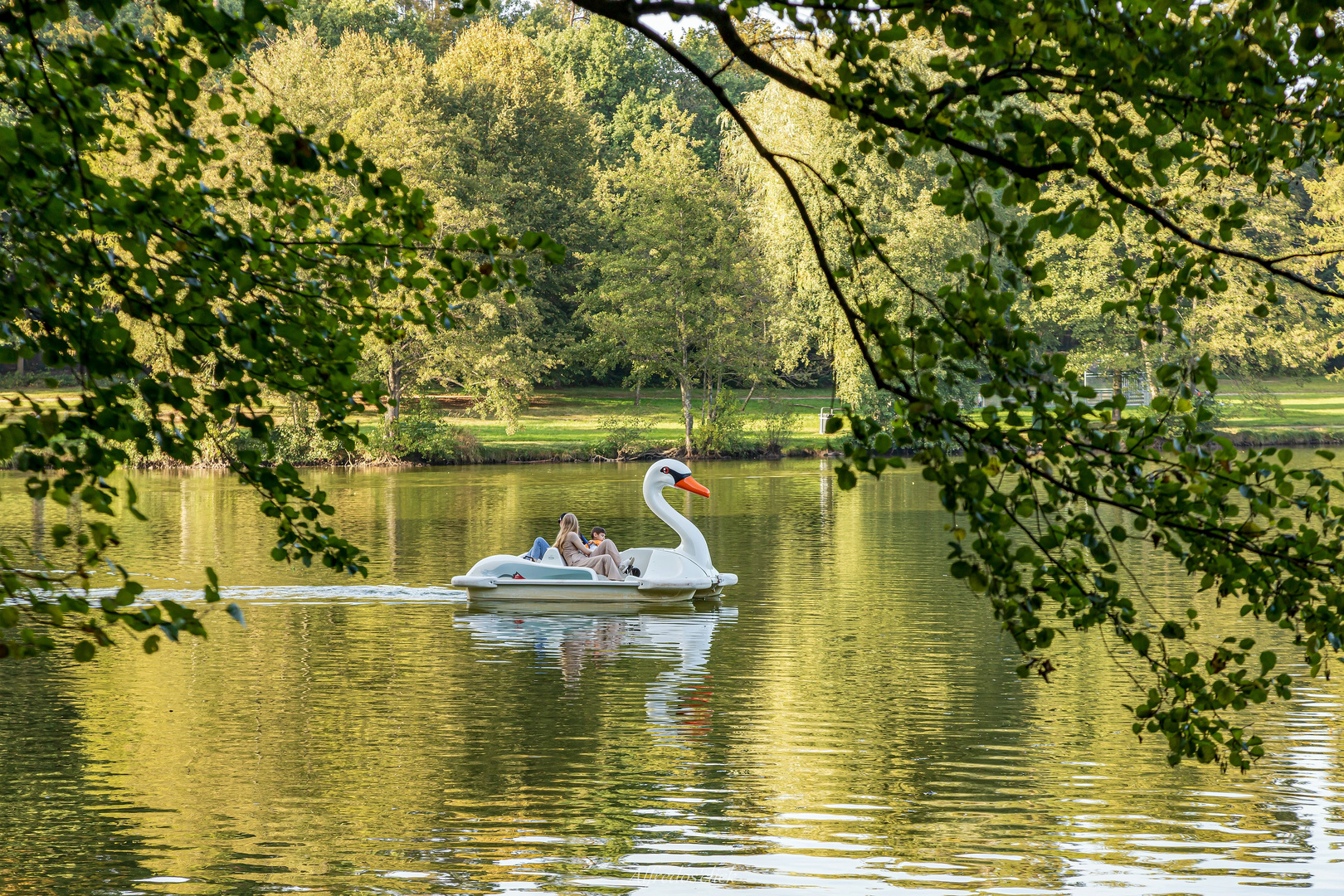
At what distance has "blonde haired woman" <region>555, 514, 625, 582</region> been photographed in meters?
19.3

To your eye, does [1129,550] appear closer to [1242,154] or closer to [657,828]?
[657,828]

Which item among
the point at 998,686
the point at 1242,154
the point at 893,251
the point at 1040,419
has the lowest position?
the point at 998,686

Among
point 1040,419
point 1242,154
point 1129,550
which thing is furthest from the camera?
point 1129,550

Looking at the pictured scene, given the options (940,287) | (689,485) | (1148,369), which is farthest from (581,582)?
(1148,369)

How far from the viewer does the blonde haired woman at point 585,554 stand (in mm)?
19344

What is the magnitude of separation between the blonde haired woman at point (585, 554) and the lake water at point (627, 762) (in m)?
0.69

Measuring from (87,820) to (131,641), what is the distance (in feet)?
26.4

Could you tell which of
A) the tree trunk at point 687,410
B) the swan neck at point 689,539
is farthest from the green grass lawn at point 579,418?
the swan neck at point 689,539

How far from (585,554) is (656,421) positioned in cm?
3566

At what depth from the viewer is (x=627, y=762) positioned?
1090cm

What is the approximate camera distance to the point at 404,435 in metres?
46.7

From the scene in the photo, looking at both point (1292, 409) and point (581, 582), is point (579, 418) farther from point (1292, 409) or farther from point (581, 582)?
point (581, 582)

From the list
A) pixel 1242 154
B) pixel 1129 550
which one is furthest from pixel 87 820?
pixel 1129 550

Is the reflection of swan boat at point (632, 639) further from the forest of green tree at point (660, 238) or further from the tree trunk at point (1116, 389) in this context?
the forest of green tree at point (660, 238)
